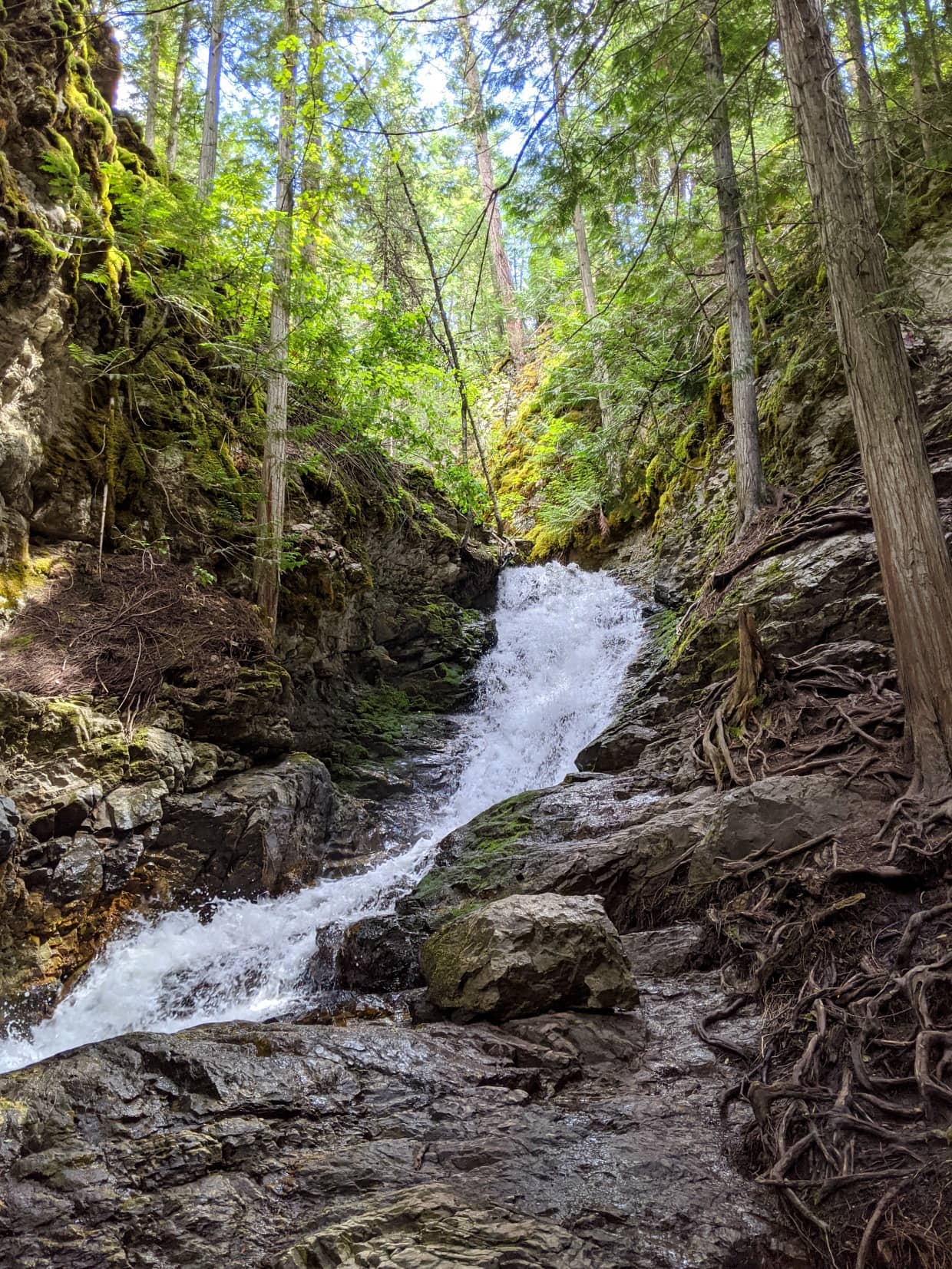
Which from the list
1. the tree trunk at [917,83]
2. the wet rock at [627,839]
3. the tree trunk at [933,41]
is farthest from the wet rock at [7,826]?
the tree trunk at [933,41]

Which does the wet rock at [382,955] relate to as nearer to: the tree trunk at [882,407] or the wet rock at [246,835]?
the wet rock at [246,835]

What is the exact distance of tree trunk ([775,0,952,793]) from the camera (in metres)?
4.88

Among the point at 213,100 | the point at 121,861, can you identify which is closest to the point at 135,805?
the point at 121,861

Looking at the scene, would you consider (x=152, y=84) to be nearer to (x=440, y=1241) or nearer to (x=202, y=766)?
(x=202, y=766)

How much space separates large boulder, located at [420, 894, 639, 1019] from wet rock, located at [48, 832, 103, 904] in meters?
3.26

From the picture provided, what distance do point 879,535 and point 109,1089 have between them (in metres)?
6.06

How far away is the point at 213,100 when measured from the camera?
502 inches

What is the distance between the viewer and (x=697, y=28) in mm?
5871

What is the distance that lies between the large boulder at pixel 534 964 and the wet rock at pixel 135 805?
3423 mm

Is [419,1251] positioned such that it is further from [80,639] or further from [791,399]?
[791,399]

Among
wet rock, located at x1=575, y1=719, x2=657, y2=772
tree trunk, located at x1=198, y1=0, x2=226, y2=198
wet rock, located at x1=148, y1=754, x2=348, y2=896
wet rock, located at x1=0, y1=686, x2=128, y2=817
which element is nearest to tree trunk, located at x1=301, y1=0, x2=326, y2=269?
tree trunk, located at x1=198, y1=0, x2=226, y2=198

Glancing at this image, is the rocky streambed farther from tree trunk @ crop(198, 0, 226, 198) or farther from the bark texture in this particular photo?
the bark texture

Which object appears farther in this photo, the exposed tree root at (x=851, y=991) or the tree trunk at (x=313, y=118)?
the tree trunk at (x=313, y=118)

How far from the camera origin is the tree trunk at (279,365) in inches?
361
